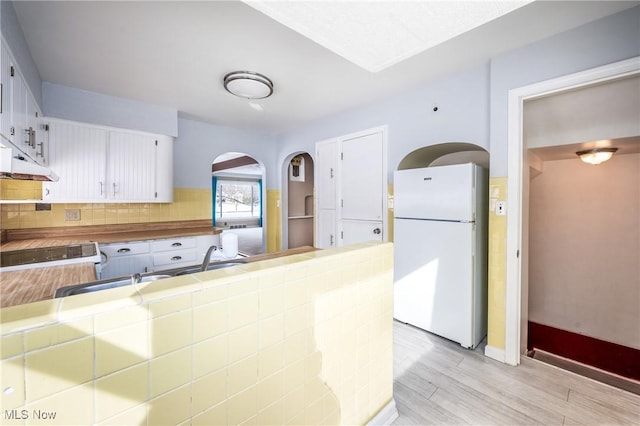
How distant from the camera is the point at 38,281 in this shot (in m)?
1.48

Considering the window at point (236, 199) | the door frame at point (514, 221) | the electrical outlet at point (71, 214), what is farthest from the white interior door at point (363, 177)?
the window at point (236, 199)

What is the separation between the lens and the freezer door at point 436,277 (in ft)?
7.41

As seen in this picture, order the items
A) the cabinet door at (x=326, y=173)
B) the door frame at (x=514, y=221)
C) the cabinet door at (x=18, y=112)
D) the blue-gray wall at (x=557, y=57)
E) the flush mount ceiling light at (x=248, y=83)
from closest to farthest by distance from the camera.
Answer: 1. the cabinet door at (x=18, y=112)
2. the blue-gray wall at (x=557, y=57)
3. the door frame at (x=514, y=221)
4. the flush mount ceiling light at (x=248, y=83)
5. the cabinet door at (x=326, y=173)

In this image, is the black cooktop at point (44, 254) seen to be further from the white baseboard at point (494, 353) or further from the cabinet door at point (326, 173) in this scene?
the white baseboard at point (494, 353)

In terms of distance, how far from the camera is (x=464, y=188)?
7.43 feet

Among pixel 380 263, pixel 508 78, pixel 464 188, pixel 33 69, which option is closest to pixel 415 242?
pixel 464 188

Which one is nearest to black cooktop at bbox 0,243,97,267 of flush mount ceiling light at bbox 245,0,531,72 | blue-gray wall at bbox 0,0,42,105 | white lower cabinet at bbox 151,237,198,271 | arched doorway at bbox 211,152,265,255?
white lower cabinet at bbox 151,237,198,271

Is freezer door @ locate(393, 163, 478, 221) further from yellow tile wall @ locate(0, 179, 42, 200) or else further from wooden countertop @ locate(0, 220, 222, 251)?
yellow tile wall @ locate(0, 179, 42, 200)

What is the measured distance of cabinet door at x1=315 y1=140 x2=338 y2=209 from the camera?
3621 mm

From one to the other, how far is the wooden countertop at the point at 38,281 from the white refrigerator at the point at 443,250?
252 centimetres

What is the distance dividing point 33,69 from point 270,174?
293 cm

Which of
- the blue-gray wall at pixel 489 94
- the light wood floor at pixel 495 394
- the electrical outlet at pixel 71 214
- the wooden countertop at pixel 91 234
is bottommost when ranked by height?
the light wood floor at pixel 495 394

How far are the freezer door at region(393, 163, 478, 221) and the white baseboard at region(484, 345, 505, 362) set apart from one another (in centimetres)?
108

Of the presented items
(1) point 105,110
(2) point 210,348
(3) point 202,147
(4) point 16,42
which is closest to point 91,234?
(1) point 105,110
